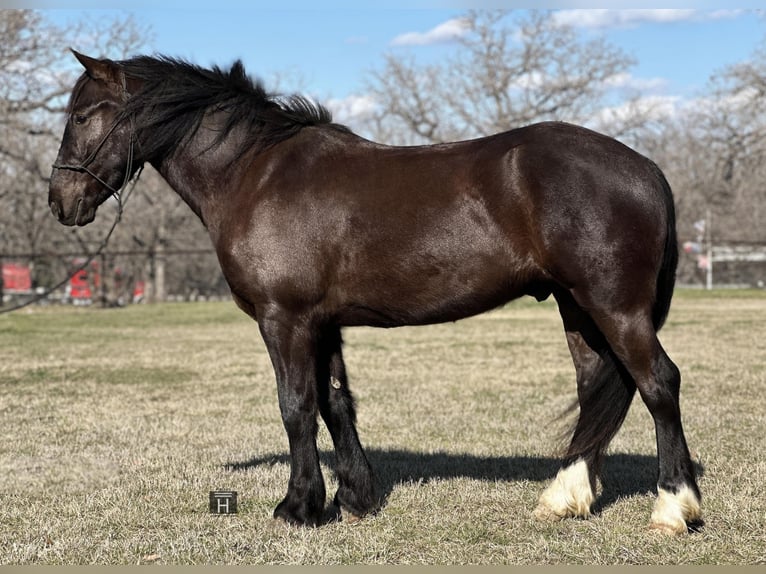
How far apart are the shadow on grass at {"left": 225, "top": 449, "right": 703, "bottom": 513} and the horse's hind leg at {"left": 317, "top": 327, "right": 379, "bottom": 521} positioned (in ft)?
1.07

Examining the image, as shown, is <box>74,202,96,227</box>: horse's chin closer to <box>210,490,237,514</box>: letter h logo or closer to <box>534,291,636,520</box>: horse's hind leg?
<box>210,490,237,514</box>: letter h logo

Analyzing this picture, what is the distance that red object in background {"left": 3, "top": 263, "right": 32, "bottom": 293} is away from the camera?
30.2 m

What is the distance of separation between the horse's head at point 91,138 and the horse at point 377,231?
0.4 inches

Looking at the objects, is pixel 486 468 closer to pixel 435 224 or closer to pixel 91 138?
pixel 435 224

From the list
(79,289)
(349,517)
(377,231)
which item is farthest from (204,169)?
(79,289)

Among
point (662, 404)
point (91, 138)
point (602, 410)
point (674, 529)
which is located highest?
point (91, 138)

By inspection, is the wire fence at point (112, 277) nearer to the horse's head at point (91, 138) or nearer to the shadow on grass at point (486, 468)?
the shadow on grass at point (486, 468)

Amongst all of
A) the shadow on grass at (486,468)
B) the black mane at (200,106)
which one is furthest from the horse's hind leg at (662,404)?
the black mane at (200,106)

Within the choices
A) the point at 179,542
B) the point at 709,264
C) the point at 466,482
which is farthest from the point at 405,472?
the point at 709,264

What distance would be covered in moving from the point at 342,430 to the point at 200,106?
7.09 feet

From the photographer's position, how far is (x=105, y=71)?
193 inches

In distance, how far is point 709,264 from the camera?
32094mm

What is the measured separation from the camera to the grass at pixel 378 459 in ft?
14.2

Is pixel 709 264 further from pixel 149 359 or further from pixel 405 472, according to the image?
pixel 405 472
